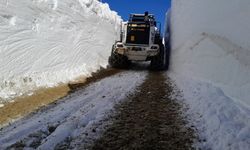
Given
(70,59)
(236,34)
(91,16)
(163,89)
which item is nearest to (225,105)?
(236,34)

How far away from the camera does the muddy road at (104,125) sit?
194 inches

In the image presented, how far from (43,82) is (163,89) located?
3759mm

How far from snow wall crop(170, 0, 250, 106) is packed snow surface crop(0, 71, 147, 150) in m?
2.53

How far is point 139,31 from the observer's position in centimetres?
1744

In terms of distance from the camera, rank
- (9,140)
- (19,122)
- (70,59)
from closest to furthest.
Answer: (9,140) → (19,122) → (70,59)

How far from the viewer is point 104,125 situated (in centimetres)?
582

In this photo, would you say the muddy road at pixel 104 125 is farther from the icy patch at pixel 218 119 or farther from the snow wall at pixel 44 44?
the snow wall at pixel 44 44

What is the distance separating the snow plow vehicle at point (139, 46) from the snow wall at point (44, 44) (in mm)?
1178

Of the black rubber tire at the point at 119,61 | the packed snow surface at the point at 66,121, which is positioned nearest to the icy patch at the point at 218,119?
the packed snow surface at the point at 66,121

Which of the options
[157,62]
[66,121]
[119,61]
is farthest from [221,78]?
[119,61]

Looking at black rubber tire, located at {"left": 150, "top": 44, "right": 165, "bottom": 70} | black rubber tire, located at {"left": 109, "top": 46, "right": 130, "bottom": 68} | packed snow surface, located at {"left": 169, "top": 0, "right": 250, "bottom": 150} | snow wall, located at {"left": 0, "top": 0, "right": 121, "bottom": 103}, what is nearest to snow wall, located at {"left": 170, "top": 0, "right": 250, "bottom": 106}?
packed snow surface, located at {"left": 169, "top": 0, "right": 250, "bottom": 150}

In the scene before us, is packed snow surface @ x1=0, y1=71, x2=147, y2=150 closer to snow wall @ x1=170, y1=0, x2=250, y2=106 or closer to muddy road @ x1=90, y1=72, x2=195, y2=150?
muddy road @ x1=90, y1=72, x2=195, y2=150

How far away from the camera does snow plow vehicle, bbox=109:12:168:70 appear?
669 inches

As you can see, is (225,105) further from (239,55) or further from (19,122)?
(19,122)
